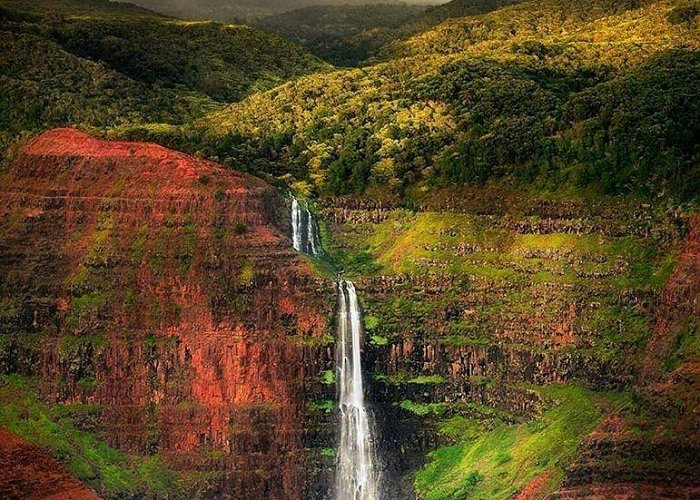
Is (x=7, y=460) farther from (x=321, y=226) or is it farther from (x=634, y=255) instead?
(x=634, y=255)

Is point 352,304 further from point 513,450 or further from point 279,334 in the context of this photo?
point 513,450

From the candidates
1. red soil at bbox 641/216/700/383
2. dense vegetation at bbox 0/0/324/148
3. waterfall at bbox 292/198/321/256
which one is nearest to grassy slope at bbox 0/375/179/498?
waterfall at bbox 292/198/321/256

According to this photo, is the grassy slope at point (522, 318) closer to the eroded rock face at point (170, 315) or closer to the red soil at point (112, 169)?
the eroded rock face at point (170, 315)

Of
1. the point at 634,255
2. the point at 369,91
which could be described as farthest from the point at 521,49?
the point at 634,255

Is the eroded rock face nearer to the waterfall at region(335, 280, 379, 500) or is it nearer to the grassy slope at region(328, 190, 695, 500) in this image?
the waterfall at region(335, 280, 379, 500)

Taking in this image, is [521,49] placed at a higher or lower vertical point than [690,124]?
higher

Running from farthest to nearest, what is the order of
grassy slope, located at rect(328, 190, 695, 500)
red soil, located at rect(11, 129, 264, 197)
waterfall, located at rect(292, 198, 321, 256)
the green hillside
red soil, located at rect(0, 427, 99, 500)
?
waterfall, located at rect(292, 198, 321, 256), the green hillside, red soil, located at rect(11, 129, 264, 197), grassy slope, located at rect(328, 190, 695, 500), red soil, located at rect(0, 427, 99, 500)

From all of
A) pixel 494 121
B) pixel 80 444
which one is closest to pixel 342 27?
pixel 494 121
